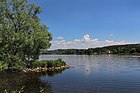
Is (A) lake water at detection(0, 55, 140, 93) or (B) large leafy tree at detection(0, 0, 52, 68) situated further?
(B) large leafy tree at detection(0, 0, 52, 68)

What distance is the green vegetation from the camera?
61.6 m

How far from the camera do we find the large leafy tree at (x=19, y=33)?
61.6 meters

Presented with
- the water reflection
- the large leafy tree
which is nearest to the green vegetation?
the large leafy tree

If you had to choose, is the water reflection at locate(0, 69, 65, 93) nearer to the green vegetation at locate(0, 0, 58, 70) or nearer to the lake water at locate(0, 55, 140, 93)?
the lake water at locate(0, 55, 140, 93)

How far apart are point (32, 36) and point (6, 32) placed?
6.34 metres

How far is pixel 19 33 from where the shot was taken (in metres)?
62.2

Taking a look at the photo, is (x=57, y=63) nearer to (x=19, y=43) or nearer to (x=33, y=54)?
(x=33, y=54)

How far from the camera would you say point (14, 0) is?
64.9 metres

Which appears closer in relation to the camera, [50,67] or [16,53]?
[16,53]

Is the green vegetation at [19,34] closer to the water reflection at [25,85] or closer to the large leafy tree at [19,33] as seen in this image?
the large leafy tree at [19,33]

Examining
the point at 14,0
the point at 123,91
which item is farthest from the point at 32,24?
the point at 123,91

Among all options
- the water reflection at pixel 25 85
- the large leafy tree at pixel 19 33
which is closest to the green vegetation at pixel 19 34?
the large leafy tree at pixel 19 33

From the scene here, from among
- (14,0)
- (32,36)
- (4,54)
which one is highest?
(14,0)

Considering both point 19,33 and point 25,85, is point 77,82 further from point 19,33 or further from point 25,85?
point 19,33
